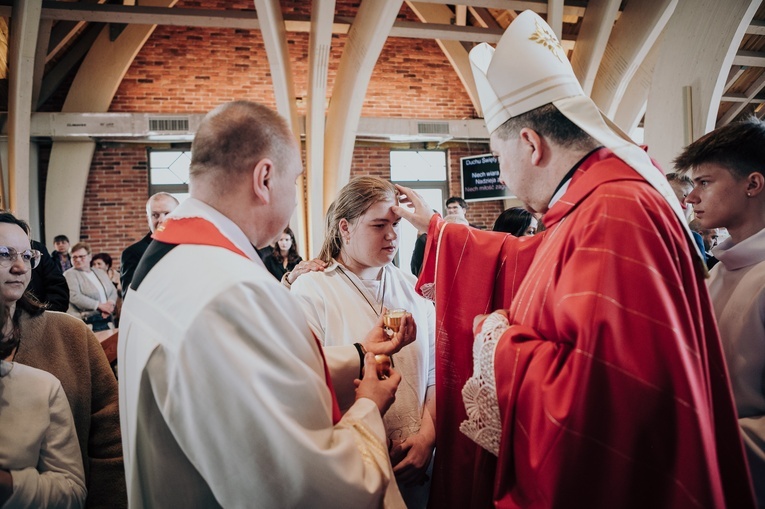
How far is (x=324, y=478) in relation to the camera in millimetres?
1003

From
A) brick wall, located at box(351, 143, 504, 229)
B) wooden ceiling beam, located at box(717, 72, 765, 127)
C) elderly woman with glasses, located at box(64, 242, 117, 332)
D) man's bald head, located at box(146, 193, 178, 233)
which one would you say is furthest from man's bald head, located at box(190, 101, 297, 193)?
wooden ceiling beam, located at box(717, 72, 765, 127)

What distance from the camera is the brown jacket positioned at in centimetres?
166

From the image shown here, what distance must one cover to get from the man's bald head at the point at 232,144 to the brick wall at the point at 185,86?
351 inches

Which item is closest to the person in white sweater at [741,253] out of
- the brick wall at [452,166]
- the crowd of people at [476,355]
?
the crowd of people at [476,355]

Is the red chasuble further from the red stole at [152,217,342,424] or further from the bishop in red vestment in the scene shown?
the red stole at [152,217,342,424]

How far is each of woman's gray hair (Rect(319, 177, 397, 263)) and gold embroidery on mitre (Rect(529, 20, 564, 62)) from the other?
81 cm

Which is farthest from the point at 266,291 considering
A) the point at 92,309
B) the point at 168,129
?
the point at 168,129

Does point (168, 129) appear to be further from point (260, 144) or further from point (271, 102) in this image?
point (260, 144)

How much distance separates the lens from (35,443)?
1.34 meters

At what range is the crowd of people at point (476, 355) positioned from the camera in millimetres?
996

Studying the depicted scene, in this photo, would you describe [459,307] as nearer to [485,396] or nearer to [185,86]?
[485,396]

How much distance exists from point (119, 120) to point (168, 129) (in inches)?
30.9

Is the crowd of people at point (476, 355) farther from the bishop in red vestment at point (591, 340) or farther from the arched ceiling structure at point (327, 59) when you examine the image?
the arched ceiling structure at point (327, 59)

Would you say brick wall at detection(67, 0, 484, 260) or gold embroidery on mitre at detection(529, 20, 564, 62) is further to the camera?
brick wall at detection(67, 0, 484, 260)
